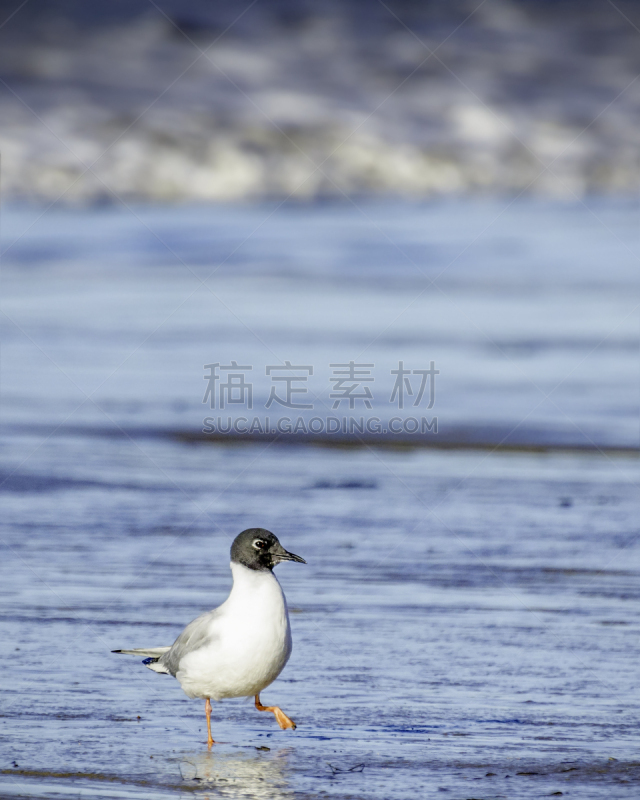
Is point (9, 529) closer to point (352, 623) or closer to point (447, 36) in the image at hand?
point (352, 623)

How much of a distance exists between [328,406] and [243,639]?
4.82 m

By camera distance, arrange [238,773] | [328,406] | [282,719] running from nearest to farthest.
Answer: [238,773] < [282,719] < [328,406]

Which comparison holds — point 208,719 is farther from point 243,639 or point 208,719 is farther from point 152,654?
point 152,654

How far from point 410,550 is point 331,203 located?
559 inches

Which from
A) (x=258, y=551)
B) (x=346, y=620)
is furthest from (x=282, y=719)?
(x=346, y=620)

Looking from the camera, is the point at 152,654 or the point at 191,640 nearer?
the point at 191,640

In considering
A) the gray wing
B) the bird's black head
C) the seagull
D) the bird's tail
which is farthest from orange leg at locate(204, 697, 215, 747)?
the bird's black head

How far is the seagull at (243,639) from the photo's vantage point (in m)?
4.27

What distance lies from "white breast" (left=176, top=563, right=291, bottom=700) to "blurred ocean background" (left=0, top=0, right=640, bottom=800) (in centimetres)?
18

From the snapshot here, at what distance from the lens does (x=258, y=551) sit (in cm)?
442

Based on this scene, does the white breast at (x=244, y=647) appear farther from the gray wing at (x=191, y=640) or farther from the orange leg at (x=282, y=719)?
the orange leg at (x=282, y=719)

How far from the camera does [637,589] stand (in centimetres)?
564

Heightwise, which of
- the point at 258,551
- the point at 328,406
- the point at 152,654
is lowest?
the point at 152,654

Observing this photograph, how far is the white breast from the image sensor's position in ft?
14.0
